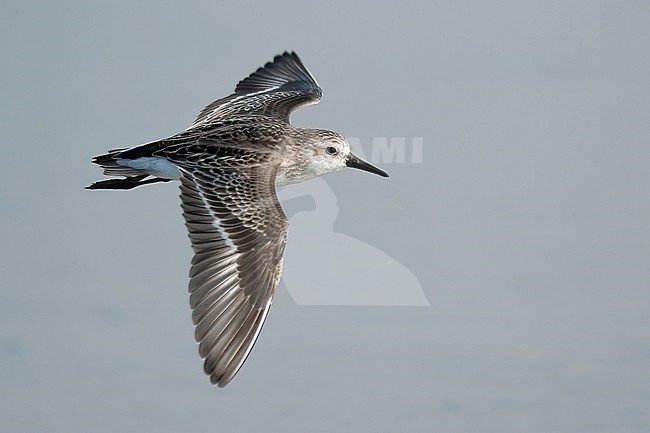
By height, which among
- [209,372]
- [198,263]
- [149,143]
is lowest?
[209,372]

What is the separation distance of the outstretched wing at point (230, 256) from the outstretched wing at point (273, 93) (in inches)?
82.4

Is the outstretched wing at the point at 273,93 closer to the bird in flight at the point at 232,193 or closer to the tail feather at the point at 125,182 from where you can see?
the bird in flight at the point at 232,193

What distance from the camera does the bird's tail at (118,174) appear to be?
9383mm

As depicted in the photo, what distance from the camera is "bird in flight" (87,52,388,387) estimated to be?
780 centimetres

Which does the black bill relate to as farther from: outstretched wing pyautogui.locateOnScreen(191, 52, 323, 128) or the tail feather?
the tail feather

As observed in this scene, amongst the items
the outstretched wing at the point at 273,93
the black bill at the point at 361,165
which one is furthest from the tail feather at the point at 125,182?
the black bill at the point at 361,165

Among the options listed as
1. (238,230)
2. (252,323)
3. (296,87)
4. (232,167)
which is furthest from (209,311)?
(296,87)

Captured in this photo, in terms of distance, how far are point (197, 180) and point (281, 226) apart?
2.83 feet

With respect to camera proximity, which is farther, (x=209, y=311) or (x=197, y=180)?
(x=197, y=180)

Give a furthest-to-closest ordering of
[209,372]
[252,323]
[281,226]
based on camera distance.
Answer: [281,226]
[252,323]
[209,372]

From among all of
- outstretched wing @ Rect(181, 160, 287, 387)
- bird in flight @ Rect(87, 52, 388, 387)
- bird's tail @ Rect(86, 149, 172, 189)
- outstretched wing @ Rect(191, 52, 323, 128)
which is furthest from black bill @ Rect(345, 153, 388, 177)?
bird's tail @ Rect(86, 149, 172, 189)

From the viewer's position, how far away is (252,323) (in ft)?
26.0

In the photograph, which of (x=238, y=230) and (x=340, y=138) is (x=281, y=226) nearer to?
(x=238, y=230)

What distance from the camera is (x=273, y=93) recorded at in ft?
38.2
